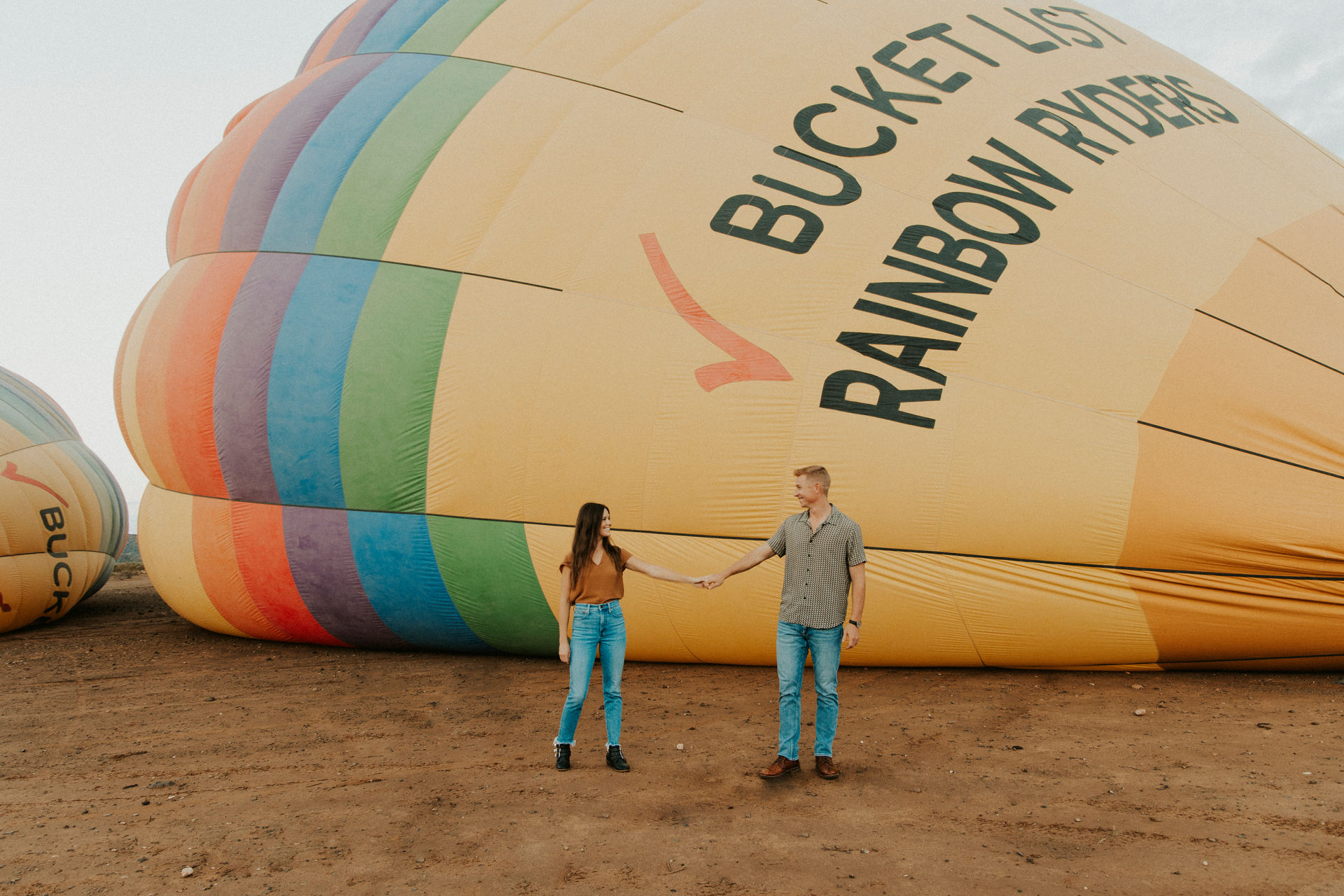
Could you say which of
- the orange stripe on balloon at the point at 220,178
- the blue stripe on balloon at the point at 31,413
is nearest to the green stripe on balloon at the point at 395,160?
the orange stripe on balloon at the point at 220,178

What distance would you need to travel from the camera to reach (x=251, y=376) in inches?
246

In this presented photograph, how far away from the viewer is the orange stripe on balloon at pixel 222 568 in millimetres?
6602

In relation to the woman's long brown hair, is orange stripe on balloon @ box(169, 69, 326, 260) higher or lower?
higher

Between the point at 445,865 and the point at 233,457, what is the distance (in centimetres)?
416

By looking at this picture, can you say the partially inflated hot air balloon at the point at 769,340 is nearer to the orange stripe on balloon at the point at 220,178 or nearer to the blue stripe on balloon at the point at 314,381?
the blue stripe on balloon at the point at 314,381

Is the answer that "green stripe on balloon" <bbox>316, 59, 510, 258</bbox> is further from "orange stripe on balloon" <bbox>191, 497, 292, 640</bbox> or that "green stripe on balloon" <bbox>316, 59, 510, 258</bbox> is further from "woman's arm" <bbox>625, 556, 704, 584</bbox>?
"woman's arm" <bbox>625, 556, 704, 584</bbox>

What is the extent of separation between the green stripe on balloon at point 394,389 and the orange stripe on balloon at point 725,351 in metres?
1.55

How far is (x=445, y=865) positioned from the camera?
10.6ft

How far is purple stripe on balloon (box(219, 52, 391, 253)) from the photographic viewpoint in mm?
6738

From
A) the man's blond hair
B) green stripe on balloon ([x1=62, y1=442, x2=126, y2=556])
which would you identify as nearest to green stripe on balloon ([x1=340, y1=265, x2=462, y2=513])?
the man's blond hair

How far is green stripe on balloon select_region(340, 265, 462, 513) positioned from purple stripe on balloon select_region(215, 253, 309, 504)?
0.73 meters

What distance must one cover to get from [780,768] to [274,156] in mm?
5937

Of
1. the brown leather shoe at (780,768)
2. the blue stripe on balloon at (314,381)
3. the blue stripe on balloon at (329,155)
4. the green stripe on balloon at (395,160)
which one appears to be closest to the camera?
the brown leather shoe at (780,768)

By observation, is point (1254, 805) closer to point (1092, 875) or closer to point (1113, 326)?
point (1092, 875)
